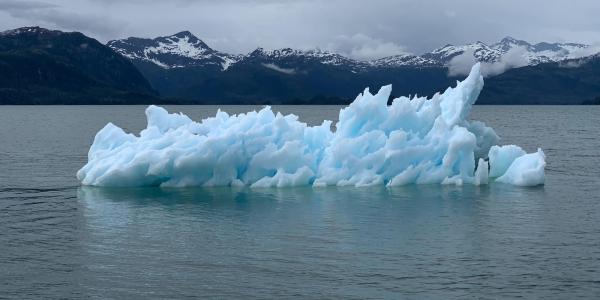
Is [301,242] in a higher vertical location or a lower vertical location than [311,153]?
lower

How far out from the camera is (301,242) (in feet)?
78.3

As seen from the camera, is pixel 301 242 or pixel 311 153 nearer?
pixel 301 242

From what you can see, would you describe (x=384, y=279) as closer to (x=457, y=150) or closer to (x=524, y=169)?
(x=457, y=150)

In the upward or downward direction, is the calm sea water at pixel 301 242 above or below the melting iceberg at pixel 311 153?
below

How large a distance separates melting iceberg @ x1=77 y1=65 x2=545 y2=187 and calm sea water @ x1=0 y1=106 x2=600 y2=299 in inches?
41.6

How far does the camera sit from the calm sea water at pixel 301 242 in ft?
62.6

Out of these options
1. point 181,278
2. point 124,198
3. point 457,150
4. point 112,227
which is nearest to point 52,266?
point 181,278

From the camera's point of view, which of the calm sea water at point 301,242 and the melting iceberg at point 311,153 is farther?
the melting iceberg at point 311,153

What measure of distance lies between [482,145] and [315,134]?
31.8ft

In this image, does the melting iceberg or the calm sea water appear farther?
the melting iceberg

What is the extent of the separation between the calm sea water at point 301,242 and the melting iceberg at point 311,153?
1.06 meters

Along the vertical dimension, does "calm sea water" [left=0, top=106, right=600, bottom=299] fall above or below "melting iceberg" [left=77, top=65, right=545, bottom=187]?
below

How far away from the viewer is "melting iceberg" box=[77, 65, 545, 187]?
35750mm

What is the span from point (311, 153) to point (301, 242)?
46.7 ft
